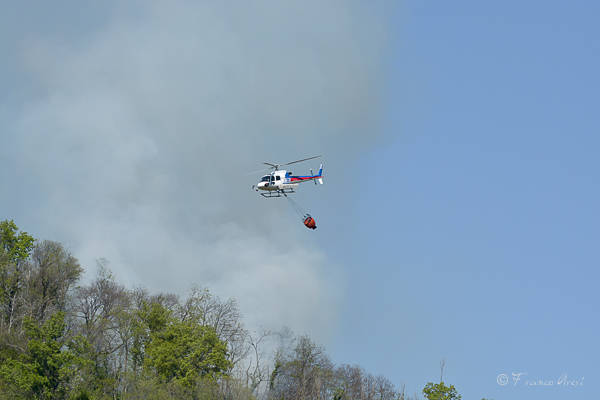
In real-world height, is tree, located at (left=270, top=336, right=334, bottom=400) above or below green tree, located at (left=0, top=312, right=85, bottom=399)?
above

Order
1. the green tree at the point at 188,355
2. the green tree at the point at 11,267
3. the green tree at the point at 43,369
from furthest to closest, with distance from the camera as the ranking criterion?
the green tree at the point at 11,267
the green tree at the point at 188,355
the green tree at the point at 43,369

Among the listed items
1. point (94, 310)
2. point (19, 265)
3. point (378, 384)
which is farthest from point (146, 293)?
point (378, 384)

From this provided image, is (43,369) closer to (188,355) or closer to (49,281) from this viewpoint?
(188,355)

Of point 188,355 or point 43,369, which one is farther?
point 188,355

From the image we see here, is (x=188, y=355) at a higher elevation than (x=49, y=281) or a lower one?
lower

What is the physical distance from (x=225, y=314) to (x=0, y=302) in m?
27.5

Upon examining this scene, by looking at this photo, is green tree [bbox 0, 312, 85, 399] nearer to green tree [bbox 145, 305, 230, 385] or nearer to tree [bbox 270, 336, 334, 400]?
green tree [bbox 145, 305, 230, 385]

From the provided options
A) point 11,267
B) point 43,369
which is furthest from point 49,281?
point 43,369

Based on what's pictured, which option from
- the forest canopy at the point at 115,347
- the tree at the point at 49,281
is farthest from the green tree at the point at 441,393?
the tree at the point at 49,281


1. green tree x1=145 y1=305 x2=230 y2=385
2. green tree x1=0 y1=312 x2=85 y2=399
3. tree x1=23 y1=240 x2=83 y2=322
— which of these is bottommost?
green tree x1=0 y1=312 x2=85 y2=399

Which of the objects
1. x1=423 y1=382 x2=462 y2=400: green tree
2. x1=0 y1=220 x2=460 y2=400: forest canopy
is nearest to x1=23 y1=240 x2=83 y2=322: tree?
x1=0 y1=220 x2=460 y2=400: forest canopy

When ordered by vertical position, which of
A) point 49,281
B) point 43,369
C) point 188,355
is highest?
point 49,281

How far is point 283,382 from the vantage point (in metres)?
118

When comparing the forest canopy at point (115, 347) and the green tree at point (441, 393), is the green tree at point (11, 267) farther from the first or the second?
the green tree at point (441, 393)
